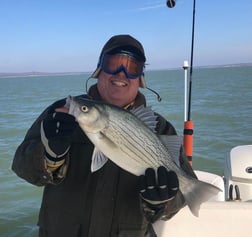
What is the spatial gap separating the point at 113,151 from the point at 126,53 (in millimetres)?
960

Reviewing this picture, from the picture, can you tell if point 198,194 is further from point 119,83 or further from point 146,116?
point 119,83

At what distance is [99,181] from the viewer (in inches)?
109

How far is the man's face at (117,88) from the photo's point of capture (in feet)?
9.27


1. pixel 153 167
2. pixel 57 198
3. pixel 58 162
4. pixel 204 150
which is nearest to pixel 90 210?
pixel 57 198

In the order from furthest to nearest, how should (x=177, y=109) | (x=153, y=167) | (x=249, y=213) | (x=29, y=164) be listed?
1. (x=177, y=109)
2. (x=249, y=213)
3. (x=29, y=164)
4. (x=153, y=167)

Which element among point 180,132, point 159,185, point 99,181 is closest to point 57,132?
point 99,181

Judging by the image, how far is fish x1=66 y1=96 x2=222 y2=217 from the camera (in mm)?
2184

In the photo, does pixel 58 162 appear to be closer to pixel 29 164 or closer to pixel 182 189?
pixel 29 164

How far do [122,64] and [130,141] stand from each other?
0.77 m

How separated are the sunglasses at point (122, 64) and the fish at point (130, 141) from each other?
0.51 metres

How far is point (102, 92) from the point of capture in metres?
2.89

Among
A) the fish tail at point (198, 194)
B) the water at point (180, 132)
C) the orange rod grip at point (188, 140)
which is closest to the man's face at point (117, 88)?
the fish tail at point (198, 194)

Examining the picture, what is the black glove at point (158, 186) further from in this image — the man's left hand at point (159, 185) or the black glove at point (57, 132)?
the black glove at point (57, 132)

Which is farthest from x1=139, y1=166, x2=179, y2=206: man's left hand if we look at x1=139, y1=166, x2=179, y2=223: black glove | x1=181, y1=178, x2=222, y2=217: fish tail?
x1=181, y1=178, x2=222, y2=217: fish tail
